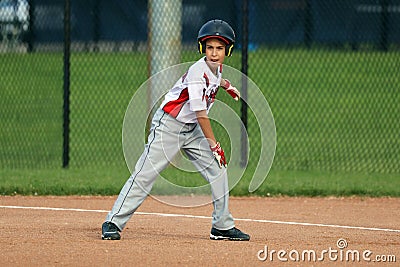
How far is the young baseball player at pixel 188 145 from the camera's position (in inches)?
328

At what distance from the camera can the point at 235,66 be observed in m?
15.5

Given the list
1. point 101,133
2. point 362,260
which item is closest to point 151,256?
point 362,260

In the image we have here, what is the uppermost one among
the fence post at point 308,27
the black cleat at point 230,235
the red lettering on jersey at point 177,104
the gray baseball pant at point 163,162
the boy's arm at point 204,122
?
the fence post at point 308,27

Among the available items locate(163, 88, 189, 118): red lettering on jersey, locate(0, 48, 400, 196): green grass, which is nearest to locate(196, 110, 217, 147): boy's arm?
locate(163, 88, 189, 118): red lettering on jersey

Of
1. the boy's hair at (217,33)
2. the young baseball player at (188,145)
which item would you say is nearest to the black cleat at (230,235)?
the young baseball player at (188,145)

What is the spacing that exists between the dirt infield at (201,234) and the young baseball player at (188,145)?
0.70 ft

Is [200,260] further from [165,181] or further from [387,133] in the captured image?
[387,133]

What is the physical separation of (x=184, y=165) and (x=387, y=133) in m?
5.57

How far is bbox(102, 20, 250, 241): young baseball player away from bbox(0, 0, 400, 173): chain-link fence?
5.19m

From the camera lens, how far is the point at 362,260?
311 inches

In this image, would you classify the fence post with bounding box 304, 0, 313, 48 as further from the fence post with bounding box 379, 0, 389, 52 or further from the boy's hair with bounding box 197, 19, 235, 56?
the boy's hair with bounding box 197, 19, 235, 56

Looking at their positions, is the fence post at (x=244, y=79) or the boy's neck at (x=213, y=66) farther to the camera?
the fence post at (x=244, y=79)

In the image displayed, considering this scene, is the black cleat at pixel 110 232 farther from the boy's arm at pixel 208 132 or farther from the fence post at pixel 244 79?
the fence post at pixel 244 79

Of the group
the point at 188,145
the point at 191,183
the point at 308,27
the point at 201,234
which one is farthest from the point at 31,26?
the point at 188,145
